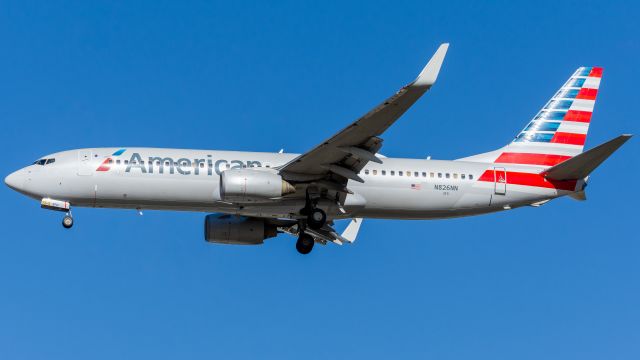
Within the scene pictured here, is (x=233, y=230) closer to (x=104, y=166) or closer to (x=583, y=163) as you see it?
(x=104, y=166)

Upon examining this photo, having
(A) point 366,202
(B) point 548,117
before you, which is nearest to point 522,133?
(B) point 548,117

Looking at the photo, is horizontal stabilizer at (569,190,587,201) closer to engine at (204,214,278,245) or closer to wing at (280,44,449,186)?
wing at (280,44,449,186)

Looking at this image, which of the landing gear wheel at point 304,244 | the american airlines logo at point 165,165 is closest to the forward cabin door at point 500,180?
the landing gear wheel at point 304,244

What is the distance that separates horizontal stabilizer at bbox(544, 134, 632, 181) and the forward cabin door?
1826 mm

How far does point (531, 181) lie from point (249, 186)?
13.0 meters

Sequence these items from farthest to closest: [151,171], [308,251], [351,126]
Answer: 1. [308,251]
2. [151,171]
3. [351,126]

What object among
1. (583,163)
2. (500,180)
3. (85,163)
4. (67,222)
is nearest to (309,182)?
(500,180)

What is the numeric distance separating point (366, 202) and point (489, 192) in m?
5.61

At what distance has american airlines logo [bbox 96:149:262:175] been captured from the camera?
4497 centimetres

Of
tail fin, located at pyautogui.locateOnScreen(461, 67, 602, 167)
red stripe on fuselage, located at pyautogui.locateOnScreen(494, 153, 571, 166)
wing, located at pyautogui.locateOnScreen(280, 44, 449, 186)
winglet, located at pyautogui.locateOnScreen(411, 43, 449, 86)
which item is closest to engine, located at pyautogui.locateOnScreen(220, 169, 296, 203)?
wing, located at pyautogui.locateOnScreen(280, 44, 449, 186)

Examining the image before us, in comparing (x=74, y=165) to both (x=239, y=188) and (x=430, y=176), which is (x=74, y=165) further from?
(x=430, y=176)

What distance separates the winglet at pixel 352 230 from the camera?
5206 cm

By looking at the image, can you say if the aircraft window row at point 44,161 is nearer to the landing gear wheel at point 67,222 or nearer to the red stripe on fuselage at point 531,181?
the landing gear wheel at point 67,222

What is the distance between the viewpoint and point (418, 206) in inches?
1850
